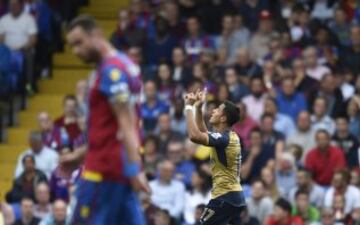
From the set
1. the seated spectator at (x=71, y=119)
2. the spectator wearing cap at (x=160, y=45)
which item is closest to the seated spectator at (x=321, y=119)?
the spectator wearing cap at (x=160, y=45)

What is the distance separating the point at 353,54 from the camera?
19.8m

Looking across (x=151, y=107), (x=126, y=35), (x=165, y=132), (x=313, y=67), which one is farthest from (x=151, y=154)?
(x=126, y=35)

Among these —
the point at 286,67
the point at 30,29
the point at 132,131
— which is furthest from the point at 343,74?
the point at 132,131

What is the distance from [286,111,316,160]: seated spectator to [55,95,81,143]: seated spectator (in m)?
3.14

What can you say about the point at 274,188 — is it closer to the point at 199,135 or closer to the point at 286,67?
the point at 286,67

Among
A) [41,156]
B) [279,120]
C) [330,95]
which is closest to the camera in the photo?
[279,120]

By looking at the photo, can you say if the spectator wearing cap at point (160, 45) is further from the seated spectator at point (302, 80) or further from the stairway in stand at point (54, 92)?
the seated spectator at point (302, 80)

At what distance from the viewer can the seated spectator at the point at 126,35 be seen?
20.8 m

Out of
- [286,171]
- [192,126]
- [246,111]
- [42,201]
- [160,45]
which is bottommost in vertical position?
[42,201]

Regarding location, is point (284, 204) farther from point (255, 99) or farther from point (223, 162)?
point (223, 162)

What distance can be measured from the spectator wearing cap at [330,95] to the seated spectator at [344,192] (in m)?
1.86

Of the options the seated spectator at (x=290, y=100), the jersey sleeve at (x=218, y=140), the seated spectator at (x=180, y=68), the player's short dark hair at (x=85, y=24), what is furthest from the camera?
the seated spectator at (x=180, y=68)

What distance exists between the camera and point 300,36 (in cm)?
2017

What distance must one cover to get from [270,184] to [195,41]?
4.00 m
